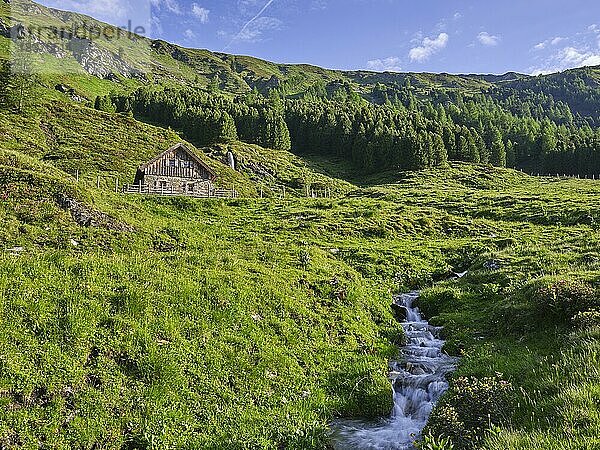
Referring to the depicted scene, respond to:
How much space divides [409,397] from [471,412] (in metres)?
3.97

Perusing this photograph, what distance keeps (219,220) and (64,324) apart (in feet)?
95.2

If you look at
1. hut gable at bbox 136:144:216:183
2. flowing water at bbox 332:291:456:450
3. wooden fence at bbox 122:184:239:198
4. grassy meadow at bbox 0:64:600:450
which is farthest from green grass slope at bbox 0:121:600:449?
hut gable at bbox 136:144:216:183

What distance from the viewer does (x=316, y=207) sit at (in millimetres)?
52250

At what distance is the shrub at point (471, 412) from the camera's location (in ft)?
30.8

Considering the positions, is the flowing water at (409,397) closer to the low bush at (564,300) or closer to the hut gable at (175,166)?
the low bush at (564,300)

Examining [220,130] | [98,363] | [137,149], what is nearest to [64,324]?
[98,363]

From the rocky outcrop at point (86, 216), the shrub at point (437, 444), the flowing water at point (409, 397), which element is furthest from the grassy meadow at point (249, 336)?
the flowing water at point (409, 397)

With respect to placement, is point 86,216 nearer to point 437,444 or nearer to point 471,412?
point 437,444

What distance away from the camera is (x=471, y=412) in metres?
9.91

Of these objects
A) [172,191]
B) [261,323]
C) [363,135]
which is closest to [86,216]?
[261,323]

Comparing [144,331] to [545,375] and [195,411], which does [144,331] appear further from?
[545,375]

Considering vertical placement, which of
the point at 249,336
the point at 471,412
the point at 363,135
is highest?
the point at 363,135

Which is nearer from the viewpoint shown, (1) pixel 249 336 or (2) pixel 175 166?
(1) pixel 249 336

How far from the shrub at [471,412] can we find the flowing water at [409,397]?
136 centimetres
